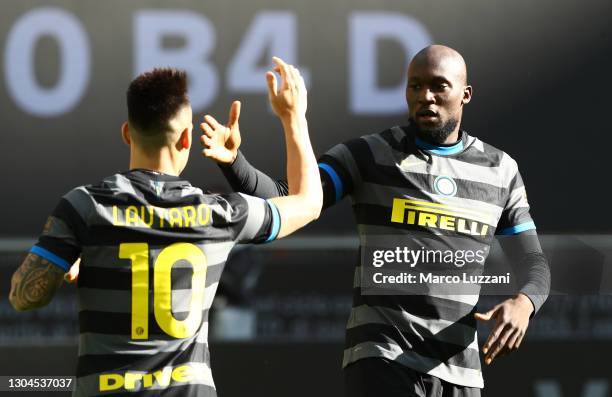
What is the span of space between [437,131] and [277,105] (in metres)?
1.03

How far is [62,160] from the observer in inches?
205

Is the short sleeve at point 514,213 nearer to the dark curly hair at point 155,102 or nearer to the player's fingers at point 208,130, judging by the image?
the player's fingers at point 208,130

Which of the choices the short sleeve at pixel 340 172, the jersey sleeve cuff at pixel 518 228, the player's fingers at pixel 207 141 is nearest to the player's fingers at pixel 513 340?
the jersey sleeve cuff at pixel 518 228

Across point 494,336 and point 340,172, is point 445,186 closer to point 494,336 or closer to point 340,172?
point 340,172

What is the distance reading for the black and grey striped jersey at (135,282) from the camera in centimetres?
249

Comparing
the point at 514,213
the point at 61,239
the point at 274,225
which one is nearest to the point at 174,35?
the point at 514,213

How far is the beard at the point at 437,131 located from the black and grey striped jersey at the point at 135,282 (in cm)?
123

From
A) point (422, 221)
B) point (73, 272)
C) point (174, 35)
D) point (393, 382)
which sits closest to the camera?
point (73, 272)

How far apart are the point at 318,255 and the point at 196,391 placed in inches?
107

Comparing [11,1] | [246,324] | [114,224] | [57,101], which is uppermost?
[11,1]

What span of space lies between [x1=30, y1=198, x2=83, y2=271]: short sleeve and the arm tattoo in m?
0.02

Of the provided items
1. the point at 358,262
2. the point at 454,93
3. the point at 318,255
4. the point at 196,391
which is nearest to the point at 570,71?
Result: the point at 318,255

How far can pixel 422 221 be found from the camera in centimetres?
349

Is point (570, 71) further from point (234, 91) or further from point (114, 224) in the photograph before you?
point (114, 224)
